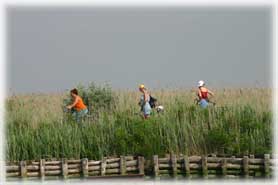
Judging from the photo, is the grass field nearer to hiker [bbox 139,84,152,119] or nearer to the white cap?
hiker [bbox 139,84,152,119]

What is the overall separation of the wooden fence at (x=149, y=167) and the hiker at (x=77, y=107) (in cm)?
146

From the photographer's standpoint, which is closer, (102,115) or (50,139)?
(50,139)

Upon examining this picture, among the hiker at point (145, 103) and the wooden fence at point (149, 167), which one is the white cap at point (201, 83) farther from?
the wooden fence at point (149, 167)

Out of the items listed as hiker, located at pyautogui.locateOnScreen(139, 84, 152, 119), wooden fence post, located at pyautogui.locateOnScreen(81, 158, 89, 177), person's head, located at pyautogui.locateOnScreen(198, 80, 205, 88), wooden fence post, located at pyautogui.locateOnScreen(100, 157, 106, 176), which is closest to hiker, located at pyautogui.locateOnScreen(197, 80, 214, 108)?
person's head, located at pyautogui.locateOnScreen(198, 80, 205, 88)

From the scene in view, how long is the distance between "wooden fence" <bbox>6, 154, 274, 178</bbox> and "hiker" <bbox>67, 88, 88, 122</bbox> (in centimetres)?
A: 146

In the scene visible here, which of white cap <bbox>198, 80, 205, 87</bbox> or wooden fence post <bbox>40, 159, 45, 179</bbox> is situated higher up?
white cap <bbox>198, 80, 205, 87</bbox>

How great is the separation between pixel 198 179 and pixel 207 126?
1.45 meters

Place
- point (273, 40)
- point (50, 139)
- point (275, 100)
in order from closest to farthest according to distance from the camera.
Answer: point (273, 40)
point (50, 139)
point (275, 100)

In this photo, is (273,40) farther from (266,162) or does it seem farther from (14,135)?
(14,135)

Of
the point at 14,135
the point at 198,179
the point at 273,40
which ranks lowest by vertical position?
the point at 198,179

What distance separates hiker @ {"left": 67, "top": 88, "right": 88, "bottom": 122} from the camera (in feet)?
35.3

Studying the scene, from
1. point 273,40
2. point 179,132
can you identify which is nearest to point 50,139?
point 179,132

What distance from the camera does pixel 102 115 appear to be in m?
11.1

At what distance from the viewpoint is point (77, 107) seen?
10.9 meters
